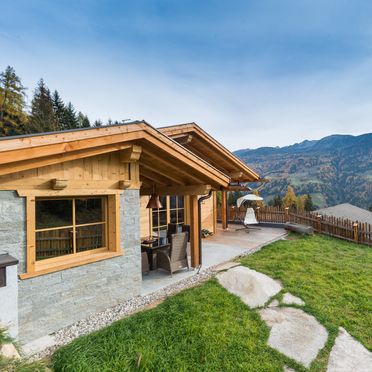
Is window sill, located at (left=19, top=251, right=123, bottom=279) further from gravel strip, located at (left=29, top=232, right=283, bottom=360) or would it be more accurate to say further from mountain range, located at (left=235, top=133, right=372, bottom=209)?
mountain range, located at (left=235, top=133, right=372, bottom=209)

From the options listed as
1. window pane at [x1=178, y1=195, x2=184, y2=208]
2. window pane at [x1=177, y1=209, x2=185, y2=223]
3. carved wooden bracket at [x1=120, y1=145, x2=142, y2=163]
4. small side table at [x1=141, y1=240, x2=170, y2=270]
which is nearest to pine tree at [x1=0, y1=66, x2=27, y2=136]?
window pane at [x1=178, y1=195, x2=184, y2=208]

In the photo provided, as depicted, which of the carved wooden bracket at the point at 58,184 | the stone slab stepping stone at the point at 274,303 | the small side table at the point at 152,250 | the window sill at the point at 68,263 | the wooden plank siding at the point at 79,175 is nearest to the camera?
the wooden plank siding at the point at 79,175

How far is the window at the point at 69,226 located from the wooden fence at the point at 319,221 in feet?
35.8

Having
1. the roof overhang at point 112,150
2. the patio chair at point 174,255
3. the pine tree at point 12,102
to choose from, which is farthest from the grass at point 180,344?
the pine tree at point 12,102

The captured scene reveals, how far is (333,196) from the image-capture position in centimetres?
11019

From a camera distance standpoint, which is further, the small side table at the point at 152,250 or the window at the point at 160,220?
the window at the point at 160,220

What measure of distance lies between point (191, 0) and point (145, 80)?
5954 mm

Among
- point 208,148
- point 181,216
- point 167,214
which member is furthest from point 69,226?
point 181,216

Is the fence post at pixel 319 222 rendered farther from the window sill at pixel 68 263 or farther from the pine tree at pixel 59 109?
the pine tree at pixel 59 109

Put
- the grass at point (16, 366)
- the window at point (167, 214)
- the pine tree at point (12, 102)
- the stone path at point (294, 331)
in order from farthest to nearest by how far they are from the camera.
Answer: the pine tree at point (12, 102), the window at point (167, 214), the stone path at point (294, 331), the grass at point (16, 366)

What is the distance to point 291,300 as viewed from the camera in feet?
15.8

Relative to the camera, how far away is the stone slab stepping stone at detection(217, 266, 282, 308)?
486 cm

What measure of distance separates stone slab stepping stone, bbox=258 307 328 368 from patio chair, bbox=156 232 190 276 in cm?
253

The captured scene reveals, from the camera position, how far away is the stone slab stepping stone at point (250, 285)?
191 inches
